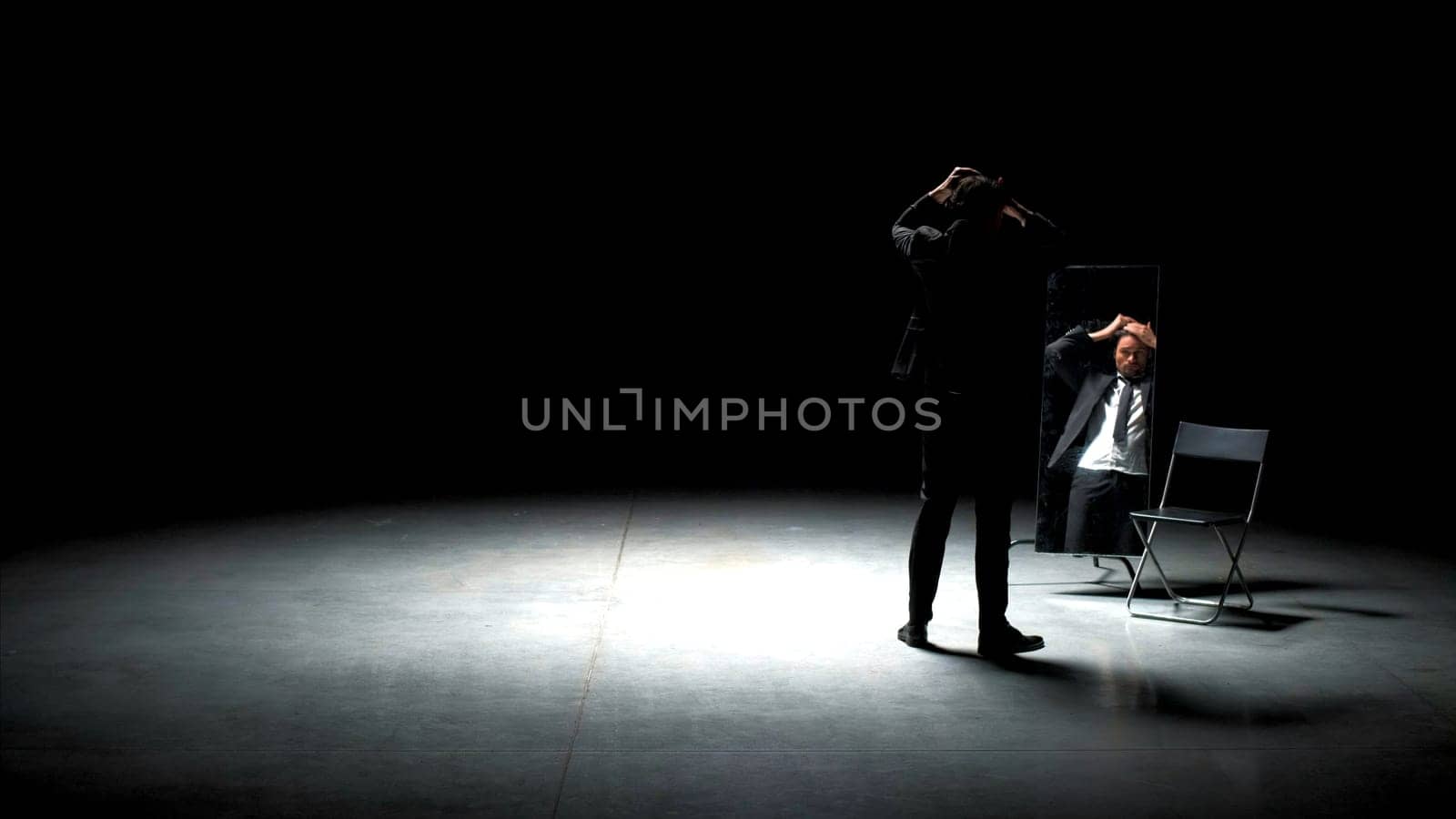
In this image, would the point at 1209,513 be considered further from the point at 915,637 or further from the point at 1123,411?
the point at 915,637

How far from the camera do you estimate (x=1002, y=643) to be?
172 inches

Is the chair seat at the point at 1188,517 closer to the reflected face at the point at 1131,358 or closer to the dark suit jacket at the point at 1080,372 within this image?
the dark suit jacket at the point at 1080,372

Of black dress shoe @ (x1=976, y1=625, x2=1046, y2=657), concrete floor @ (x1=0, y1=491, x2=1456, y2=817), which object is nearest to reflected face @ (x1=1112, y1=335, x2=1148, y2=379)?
concrete floor @ (x1=0, y1=491, x2=1456, y2=817)

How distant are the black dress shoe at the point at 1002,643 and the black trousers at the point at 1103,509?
95cm

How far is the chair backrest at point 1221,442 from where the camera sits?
514 cm

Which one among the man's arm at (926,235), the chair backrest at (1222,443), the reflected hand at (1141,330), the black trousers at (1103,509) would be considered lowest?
the black trousers at (1103,509)

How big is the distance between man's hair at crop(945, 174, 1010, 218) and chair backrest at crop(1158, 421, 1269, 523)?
1385 mm

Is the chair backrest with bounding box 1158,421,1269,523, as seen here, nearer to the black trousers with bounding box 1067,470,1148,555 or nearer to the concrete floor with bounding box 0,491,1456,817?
the black trousers with bounding box 1067,470,1148,555

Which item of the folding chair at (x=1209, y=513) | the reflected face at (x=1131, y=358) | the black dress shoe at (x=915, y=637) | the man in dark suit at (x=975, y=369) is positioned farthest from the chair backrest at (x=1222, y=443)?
the black dress shoe at (x=915, y=637)

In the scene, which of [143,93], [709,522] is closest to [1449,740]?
[709,522]

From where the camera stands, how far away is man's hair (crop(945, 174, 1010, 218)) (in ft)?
14.1

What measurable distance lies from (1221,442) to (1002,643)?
5.17 feet

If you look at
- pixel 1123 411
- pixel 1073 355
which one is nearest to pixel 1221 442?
pixel 1123 411

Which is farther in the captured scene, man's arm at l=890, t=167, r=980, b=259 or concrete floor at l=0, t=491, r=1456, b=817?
man's arm at l=890, t=167, r=980, b=259
